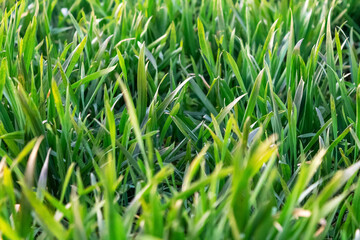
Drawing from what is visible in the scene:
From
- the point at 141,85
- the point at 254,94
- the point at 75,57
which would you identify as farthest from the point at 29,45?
the point at 254,94

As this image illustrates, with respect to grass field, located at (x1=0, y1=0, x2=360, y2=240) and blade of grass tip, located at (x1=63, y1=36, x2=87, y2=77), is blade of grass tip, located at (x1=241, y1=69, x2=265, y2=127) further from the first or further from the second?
blade of grass tip, located at (x1=63, y1=36, x2=87, y2=77)

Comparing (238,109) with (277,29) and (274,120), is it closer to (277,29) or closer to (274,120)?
(274,120)

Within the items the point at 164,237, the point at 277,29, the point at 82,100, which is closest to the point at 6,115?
the point at 82,100

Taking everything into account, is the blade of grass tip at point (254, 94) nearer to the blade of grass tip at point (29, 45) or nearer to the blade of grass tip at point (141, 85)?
the blade of grass tip at point (141, 85)

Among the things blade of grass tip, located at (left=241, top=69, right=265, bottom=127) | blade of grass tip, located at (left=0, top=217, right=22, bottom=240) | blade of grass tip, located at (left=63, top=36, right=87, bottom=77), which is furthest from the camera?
blade of grass tip, located at (left=63, top=36, right=87, bottom=77)

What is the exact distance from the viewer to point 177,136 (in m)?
1.44

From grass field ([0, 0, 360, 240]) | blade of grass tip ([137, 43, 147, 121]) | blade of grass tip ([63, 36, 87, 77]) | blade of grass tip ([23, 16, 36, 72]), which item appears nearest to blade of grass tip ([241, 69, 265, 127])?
grass field ([0, 0, 360, 240])

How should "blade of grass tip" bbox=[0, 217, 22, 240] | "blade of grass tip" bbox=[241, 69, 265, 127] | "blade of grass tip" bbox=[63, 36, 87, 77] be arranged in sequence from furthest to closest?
"blade of grass tip" bbox=[63, 36, 87, 77], "blade of grass tip" bbox=[241, 69, 265, 127], "blade of grass tip" bbox=[0, 217, 22, 240]

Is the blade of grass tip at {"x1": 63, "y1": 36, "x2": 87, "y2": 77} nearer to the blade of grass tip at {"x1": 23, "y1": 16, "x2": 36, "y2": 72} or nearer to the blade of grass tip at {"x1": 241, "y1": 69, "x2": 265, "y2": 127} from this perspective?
the blade of grass tip at {"x1": 23, "y1": 16, "x2": 36, "y2": 72}

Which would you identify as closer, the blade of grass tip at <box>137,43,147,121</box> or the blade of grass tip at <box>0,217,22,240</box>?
the blade of grass tip at <box>0,217,22,240</box>

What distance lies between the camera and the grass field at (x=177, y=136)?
2.76ft

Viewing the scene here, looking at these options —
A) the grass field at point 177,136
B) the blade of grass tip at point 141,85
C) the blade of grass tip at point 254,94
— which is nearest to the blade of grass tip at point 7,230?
the grass field at point 177,136

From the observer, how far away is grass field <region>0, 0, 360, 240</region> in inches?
33.1

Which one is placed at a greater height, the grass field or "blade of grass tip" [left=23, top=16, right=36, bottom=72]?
"blade of grass tip" [left=23, top=16, right=36, bottom=72]
